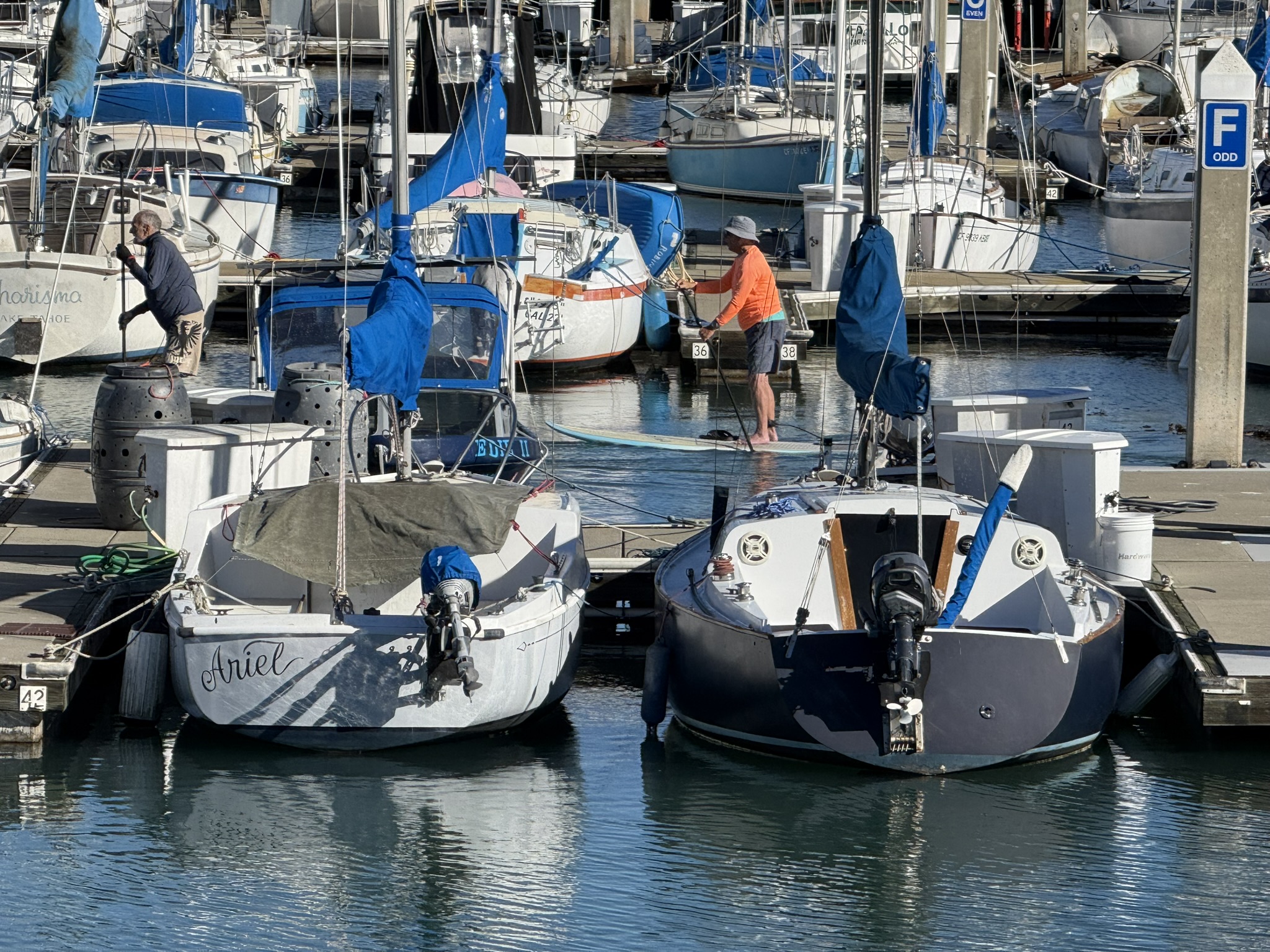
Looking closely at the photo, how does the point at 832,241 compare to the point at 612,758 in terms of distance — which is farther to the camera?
the point at 832,241

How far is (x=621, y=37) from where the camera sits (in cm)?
5372

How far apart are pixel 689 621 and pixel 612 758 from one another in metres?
0.92

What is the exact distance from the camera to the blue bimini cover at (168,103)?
3400 centimetres

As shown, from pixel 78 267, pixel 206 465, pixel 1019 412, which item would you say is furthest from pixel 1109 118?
pixel 206 465

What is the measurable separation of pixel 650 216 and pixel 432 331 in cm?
916

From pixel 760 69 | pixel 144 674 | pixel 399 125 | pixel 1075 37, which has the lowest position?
pixel 144 674

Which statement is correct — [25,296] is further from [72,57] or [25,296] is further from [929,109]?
[929,109]

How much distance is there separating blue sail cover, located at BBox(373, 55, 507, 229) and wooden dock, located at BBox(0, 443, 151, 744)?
564 cm

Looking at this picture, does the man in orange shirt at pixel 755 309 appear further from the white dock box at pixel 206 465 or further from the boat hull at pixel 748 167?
the boat hull at pixel 748 167

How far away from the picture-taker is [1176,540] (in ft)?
41.8

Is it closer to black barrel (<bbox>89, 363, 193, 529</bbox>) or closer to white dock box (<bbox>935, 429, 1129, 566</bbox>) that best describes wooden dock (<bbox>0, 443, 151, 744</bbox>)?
black barrel (<bbox>89, 363, 193, 529</bbox>)

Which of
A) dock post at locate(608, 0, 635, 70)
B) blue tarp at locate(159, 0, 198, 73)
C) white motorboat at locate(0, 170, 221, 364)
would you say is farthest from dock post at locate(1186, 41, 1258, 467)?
dock post at locate(608, 0, 635, 70)

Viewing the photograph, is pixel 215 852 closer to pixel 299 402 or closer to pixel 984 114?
pixel 299 402

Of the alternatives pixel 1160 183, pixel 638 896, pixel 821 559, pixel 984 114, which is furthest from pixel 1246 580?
pixel 984 114
